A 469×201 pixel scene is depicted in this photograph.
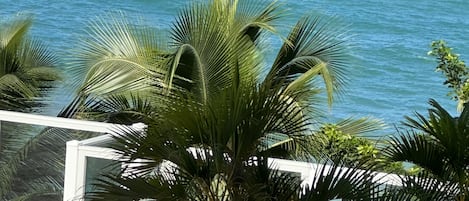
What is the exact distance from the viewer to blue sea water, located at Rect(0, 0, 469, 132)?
2280cm

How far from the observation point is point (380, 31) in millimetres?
25750

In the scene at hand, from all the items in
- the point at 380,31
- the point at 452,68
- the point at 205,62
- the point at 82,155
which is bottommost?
the point at 82,155

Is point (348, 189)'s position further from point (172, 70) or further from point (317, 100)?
point (317, 100)

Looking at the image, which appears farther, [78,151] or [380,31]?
[380,31]

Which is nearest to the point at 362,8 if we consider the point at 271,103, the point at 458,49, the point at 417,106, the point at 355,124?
the point at 458,49

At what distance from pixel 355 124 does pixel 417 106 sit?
14.8m

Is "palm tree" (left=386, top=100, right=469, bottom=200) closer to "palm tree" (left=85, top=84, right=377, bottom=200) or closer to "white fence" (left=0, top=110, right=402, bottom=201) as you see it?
"palm tree" (left=85, top=84, right=377, bottom=200)

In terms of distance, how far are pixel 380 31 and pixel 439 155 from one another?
22040 millimetres

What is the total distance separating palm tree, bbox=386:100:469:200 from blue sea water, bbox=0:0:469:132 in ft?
57.8

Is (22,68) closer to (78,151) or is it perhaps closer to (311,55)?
(311,55)

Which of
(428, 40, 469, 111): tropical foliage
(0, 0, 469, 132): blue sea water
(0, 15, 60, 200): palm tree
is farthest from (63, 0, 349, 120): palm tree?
(0, 0, 469, 132): blue sea water

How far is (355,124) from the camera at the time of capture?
863 centimetres

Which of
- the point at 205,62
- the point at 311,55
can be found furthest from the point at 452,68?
the point at 205,62

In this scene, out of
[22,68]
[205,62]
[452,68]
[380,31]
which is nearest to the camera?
[452,68]
